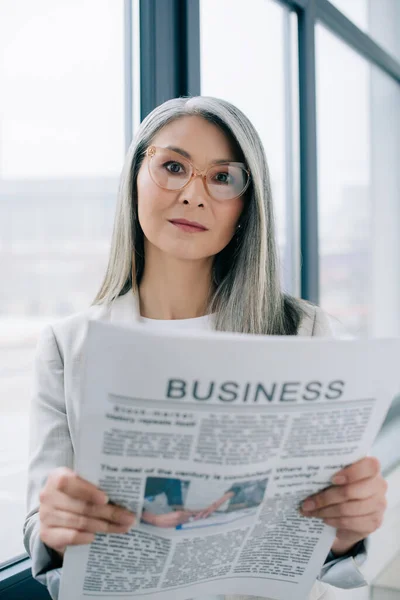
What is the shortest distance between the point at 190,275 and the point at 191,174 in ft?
0.64

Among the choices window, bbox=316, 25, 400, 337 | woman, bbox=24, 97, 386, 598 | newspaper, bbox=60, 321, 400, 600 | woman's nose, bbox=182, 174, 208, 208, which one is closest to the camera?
newspaper, bbox=60, 321, 400, 600

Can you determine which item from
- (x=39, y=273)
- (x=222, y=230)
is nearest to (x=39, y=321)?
(x=39, y=273)

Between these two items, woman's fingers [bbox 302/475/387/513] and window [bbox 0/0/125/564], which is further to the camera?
window [bbox 0/0/125/564]

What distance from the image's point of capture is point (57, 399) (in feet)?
3.06

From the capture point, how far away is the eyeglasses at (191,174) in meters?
0.95

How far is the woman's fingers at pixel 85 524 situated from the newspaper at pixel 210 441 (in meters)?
0.02

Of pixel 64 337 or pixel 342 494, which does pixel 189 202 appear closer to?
pixel 64 337

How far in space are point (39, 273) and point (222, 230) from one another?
0.42 m

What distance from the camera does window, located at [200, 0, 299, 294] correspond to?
69.2 inches

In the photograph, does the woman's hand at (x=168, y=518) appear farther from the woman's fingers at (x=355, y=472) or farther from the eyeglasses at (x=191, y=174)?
the eyeglasses at (x=191, y=174)

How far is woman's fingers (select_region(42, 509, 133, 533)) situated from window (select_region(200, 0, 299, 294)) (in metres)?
1.23

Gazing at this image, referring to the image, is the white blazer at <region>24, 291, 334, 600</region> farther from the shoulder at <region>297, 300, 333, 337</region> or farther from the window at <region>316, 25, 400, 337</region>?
the window at <region>316, 25, 400, 337</region>

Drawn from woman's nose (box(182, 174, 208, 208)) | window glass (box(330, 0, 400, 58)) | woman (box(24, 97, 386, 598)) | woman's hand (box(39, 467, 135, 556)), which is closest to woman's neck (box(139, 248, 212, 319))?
woman (box(24, 97, 386, 598))

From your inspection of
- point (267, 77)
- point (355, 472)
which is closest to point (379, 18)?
point (267, 77)
